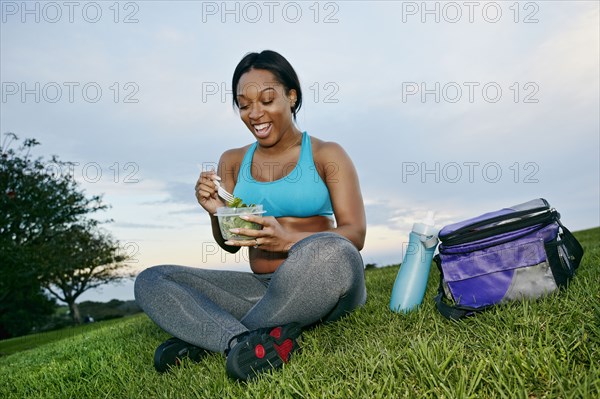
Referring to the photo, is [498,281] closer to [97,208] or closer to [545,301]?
[545,301]

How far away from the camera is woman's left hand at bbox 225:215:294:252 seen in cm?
351

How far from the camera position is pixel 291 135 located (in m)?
4.73

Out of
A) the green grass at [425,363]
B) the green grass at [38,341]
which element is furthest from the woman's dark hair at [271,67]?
the green grass at [38,341]

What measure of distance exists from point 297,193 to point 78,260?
72.7 feet

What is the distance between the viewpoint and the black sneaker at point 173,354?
3816 millimetres

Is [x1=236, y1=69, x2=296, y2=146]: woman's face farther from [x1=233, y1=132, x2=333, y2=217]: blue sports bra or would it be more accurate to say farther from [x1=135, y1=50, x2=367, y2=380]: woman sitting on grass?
[x1=233, y1=132, x2=333, y2=217]: blue sports bra

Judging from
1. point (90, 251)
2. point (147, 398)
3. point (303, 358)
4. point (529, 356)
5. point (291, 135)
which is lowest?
point (90, 251)

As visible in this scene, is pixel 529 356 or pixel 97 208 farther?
pixel 97 208

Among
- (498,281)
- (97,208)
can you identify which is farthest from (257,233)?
(97,208)

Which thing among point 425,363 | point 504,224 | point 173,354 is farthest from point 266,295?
point 504,224

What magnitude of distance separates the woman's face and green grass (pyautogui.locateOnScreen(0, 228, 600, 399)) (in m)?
1.76

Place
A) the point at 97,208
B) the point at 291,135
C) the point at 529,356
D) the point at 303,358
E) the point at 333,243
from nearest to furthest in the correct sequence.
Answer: the point at 529,356
the point at 303,358
the point at 333,243
the point at 291,135
the point at 97,208

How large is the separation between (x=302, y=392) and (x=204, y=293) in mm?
1825

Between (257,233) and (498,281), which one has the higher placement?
(257,233)
